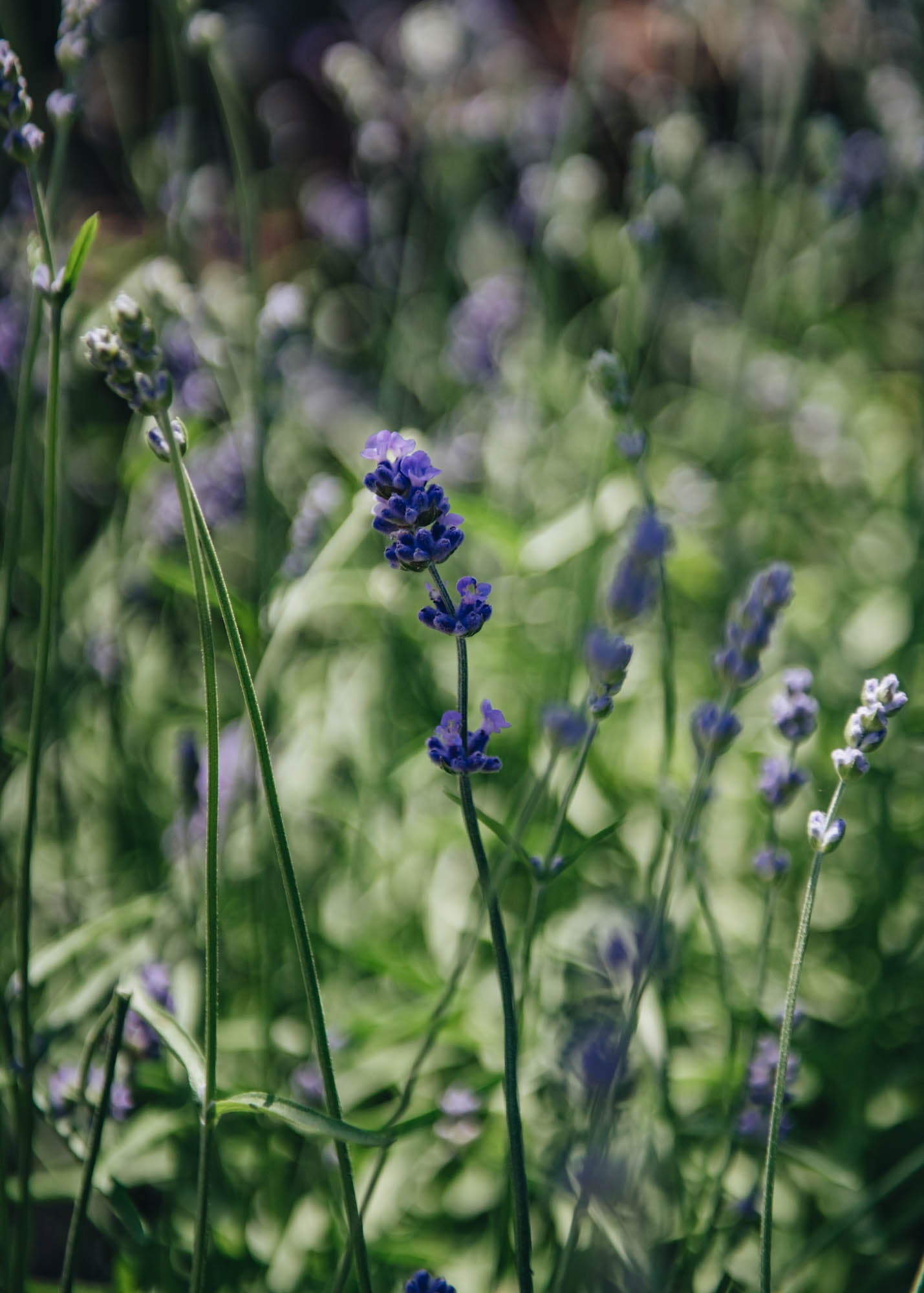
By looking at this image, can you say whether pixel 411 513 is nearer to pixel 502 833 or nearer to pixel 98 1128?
pixel 502 833

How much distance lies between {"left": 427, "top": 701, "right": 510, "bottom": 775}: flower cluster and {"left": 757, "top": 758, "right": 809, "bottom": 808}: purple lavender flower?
→ 291mm

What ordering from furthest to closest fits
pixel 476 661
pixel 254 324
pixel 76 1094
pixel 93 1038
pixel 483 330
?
pixel 483 330 → pixel 476 661 → pixel 254 324 → pixel 76 1094 → pixel 93 1038

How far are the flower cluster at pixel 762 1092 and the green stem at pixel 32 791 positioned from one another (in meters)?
0.69

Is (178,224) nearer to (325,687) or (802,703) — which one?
(325,687)

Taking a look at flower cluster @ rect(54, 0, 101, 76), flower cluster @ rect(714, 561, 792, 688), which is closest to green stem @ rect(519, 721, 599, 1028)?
flower cluster @ rect(714, 561, 792, 688)

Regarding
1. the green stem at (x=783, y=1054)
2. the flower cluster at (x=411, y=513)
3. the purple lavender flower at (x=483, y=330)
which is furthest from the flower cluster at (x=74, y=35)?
the purple lavender flower at (x=483, y=330)

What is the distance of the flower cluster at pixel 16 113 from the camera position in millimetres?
771

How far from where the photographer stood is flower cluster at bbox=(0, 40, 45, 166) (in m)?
0.77

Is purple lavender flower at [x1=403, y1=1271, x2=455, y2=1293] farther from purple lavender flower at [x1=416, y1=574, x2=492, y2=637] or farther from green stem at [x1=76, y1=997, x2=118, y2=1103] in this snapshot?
purple lavender flower at [x1=416, y1=574, x2=492, y2=637]

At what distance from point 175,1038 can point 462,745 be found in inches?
14.0

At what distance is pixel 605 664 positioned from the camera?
0.72 m

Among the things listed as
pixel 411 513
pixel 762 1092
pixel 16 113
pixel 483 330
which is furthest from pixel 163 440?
pixel 483 330

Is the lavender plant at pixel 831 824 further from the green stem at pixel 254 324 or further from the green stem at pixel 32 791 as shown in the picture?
the green stem at pixel 254 324

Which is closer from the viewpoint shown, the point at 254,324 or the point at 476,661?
the point at 254,324
